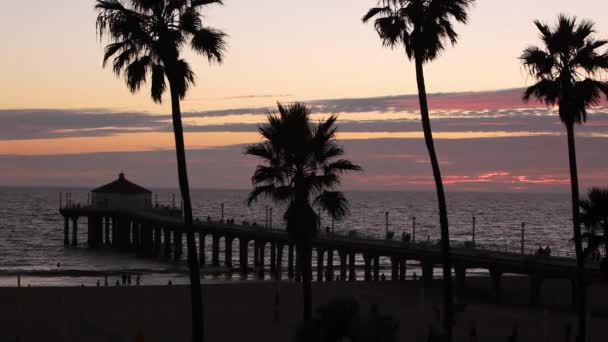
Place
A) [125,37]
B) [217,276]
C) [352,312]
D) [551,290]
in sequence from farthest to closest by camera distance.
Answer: [217,276], [551,290], [125,37], [352,312]

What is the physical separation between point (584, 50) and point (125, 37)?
39.1ft

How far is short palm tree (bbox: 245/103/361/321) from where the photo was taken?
22.8 m

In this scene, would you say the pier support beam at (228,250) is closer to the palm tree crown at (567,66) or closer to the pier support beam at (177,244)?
the pier support beam at (177,244)

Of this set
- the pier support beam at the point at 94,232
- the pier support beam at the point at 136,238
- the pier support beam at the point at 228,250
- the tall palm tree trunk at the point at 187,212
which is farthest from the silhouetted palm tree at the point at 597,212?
the pier support beam at the point at 94,232

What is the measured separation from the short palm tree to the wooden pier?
11.6 m

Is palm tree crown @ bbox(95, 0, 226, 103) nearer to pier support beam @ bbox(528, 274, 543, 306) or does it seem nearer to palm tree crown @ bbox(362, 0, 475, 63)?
palm tree crown @ bbox(362, 0, 475, 63)

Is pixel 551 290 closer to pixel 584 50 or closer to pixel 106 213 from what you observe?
pixel 584 50

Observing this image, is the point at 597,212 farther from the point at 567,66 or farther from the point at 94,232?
the point at 94,232

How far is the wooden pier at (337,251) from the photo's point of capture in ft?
147

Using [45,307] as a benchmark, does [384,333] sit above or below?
above

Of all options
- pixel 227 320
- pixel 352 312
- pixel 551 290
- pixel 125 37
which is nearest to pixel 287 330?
pixel 227 320

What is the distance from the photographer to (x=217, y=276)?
70.7 meters

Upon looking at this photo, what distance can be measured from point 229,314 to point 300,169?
15.1 metres

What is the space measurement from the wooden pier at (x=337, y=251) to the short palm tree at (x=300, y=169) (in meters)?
11.6
